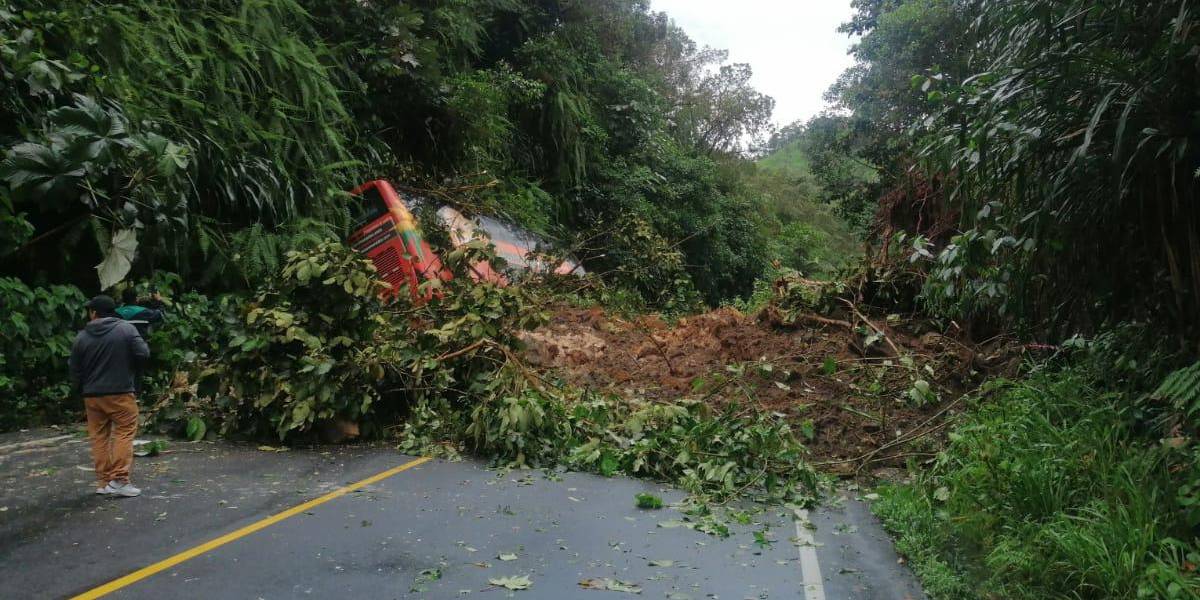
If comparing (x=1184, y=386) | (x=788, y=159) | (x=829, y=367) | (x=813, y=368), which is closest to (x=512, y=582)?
(x=1184, y=386)

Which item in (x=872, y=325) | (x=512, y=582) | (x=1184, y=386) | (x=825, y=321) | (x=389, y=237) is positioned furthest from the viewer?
(x=389, y=237)

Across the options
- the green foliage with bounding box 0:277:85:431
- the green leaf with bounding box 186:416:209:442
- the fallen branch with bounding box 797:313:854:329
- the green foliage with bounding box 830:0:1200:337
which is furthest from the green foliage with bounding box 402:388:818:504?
the green foliage with bounding box 0:277:85:431

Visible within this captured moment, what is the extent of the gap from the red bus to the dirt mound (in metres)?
2.46

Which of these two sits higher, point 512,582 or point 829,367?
point 829,367

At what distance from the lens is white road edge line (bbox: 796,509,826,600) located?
506 cm

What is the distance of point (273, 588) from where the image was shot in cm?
479

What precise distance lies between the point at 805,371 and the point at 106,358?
25.1 ft

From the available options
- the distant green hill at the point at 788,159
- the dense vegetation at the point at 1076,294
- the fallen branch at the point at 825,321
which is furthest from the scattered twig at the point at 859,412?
the distant green hill at the point at 788,159

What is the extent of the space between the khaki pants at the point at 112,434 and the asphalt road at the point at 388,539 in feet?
0.79

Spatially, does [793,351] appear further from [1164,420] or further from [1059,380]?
[1164,420]

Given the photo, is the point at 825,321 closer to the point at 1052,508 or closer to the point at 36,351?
the point at 1052,508

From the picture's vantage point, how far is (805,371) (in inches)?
425

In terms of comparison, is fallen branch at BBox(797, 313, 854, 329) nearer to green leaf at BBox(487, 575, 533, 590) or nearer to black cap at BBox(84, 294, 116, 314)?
green leaf at BBox(487, 575, 533, 590)

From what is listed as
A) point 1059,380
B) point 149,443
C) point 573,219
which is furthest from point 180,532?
point 573,219
